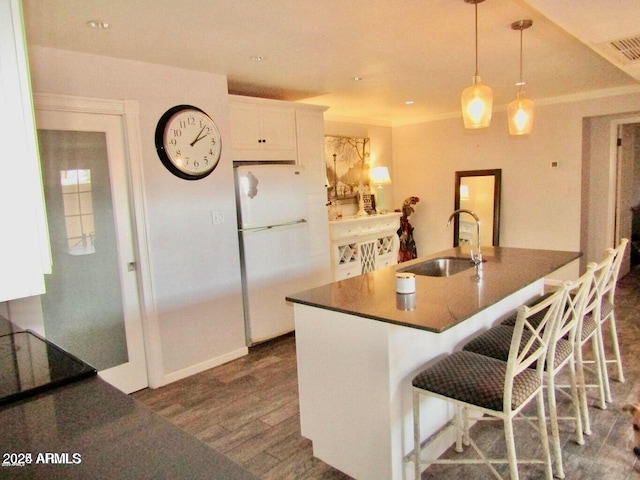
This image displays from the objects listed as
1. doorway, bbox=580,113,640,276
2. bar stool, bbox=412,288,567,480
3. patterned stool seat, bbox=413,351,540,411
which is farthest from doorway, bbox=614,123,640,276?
patterned stool seat, bbox=413,351,540,411

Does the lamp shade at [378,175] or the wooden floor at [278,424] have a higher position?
the lamp shade at [378,175]

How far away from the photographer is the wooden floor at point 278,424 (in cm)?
217

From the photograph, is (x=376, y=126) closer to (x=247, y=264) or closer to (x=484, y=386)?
(x=247, y=264)

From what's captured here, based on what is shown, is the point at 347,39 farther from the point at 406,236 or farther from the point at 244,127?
the point at 406,236

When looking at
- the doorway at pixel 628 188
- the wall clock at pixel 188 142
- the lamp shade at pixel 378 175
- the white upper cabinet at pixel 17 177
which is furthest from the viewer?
the lamp shade at pixel 378 175

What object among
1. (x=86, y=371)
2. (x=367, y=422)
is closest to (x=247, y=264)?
(x=367, y=422)

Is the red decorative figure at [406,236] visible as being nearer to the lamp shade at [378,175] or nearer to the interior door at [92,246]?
the lamp shade at [378,175]

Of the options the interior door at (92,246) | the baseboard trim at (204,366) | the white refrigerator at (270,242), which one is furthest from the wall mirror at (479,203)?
the interior door at (92,246)

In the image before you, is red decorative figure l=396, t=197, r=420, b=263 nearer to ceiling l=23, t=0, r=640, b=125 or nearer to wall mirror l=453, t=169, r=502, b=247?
wall mirror l=453, t=169, r=502, b=247

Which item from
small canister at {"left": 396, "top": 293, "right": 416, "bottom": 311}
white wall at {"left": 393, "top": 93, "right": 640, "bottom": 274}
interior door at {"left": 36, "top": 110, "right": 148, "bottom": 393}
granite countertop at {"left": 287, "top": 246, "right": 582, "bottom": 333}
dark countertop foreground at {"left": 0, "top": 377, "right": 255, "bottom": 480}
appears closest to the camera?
dark countertop foreground at {"left": 0, "top": 377, "right": 255, "bottom": 480}

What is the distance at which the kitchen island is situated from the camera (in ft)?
6.23

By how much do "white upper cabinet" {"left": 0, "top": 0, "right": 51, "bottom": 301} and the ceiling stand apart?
1593 millimetres

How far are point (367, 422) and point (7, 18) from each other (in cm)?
193

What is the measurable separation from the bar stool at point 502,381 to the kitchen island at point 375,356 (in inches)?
5.2
